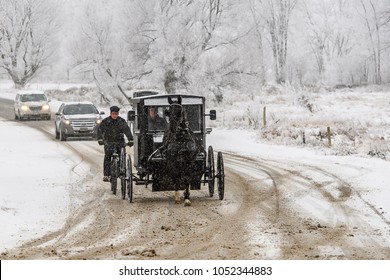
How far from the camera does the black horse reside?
43.9ft

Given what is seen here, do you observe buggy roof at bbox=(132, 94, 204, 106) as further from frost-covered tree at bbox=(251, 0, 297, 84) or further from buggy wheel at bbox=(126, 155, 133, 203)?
frost-covered tree at bbox=(251, 0, 297, 84)

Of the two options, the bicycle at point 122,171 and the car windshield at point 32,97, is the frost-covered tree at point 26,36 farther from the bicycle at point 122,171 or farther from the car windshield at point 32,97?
the bicycle at point 122,171

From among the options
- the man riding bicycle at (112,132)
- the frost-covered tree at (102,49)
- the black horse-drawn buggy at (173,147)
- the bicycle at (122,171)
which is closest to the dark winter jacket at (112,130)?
the man riding bicycle at (112,132)

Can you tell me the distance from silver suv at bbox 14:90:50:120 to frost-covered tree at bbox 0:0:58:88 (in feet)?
88.7

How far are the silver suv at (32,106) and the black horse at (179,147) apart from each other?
32.4 m

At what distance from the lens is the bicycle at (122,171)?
47.5 feet

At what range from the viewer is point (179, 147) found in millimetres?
13469

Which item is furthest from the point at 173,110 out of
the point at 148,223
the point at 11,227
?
the point at 11,227

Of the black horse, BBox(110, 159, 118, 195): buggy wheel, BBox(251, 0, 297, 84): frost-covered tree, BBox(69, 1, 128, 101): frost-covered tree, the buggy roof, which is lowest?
BBox(110, 159, 118, 195): buggy wheel

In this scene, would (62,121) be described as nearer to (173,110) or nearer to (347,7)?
(173,110)

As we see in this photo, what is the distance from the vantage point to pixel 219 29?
116ft

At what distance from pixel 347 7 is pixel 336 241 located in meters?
76.7

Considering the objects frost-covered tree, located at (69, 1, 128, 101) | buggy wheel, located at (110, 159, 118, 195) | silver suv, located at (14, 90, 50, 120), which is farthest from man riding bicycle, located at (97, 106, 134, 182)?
silver suv, located at (14, 90, 50, 120)

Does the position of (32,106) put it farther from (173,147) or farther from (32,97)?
(173,147)
